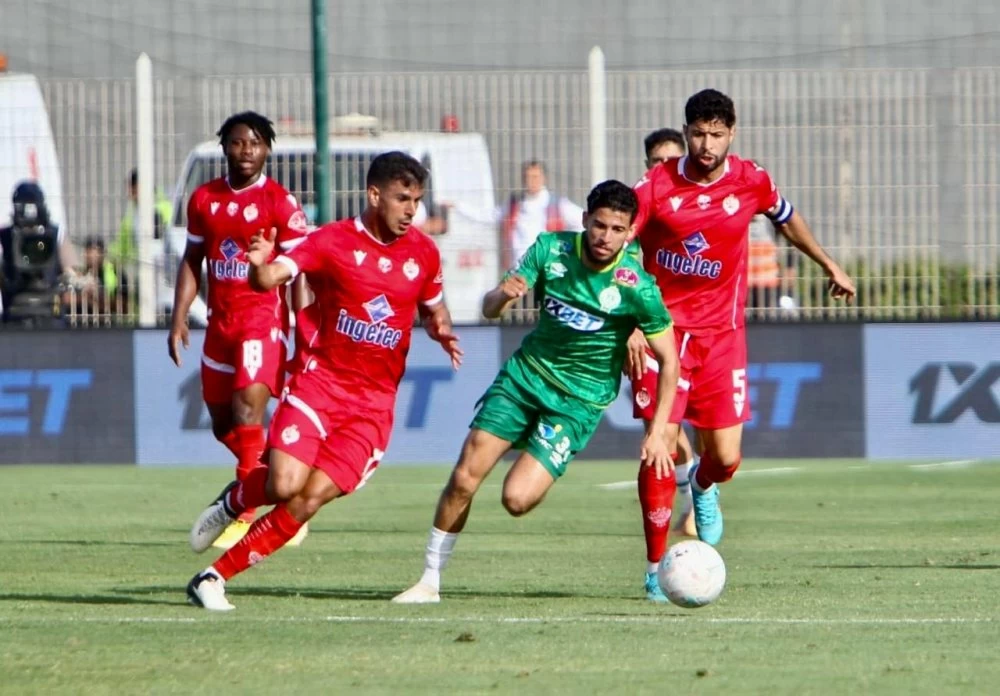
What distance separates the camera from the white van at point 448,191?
18.0 meters

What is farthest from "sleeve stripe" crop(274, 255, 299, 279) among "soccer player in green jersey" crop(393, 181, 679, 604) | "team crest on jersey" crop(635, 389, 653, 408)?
"team crest on jersey" crop(635, 389, 653, 408)

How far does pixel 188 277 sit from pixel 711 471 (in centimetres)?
308

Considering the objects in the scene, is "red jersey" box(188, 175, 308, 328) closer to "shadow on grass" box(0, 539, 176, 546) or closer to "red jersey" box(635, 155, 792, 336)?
"shadow on grass" box(0, 539, 176, 546)

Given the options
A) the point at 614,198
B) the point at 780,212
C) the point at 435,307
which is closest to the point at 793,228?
the point at 780,212

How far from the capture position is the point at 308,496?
8.91m

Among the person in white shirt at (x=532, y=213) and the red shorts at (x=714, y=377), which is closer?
the red shorts at (x=714, y=377)

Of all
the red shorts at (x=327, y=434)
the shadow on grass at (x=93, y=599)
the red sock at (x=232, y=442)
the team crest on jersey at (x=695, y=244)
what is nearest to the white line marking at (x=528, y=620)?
the shadow on grass at (x=93, y=599)

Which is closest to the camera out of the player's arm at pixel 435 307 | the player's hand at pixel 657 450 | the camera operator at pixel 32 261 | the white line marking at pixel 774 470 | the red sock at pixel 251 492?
the player's hand at pixel 657 450

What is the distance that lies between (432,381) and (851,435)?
3542 mm

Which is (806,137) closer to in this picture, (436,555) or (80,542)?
(80,542)

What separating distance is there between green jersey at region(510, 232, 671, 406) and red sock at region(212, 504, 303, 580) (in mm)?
1267

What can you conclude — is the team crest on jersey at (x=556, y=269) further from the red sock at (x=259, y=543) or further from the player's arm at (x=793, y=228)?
the player's arm at (x=793, y=228)

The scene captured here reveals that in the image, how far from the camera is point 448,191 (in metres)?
18.2

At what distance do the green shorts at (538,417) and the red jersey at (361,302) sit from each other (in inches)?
19.2
